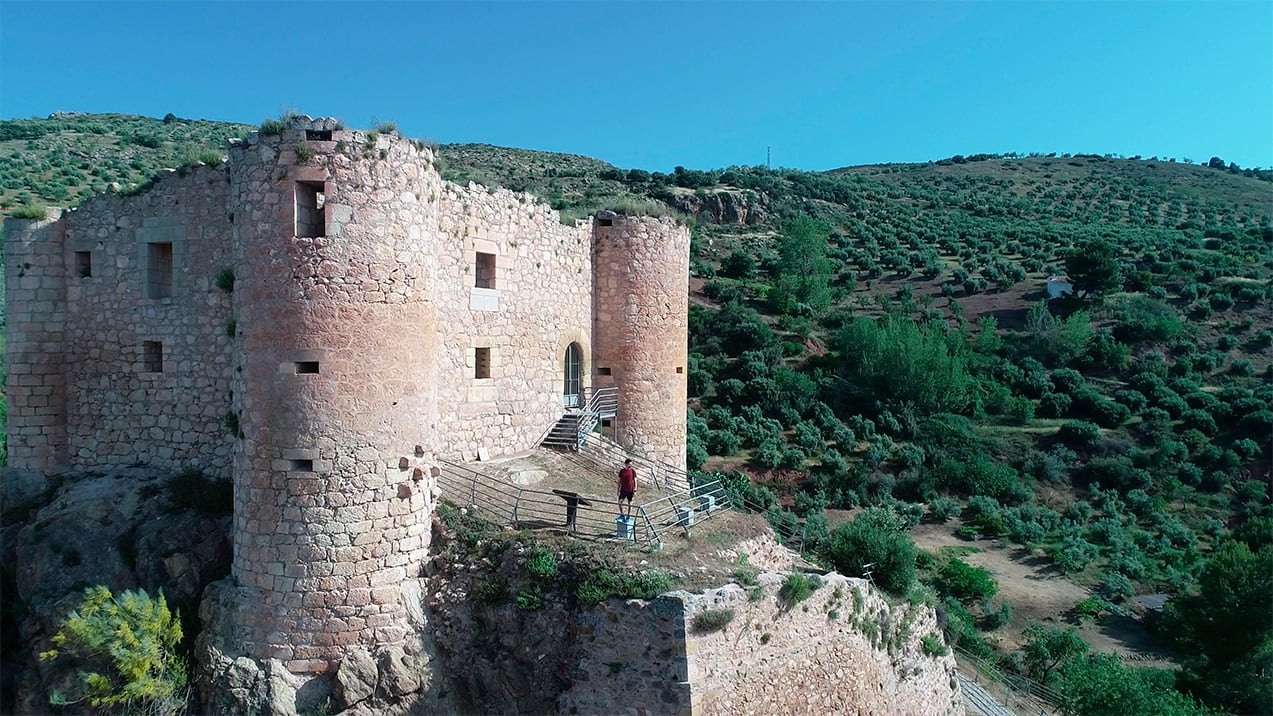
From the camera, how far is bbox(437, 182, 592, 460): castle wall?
480 inches

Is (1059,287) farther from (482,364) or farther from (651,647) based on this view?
(651,647)

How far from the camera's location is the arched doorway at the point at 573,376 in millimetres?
15023

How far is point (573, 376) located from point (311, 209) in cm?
670

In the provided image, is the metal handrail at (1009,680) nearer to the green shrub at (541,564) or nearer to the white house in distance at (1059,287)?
the green shrub at (541,564)

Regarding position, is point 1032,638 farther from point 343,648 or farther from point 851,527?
point 343,648

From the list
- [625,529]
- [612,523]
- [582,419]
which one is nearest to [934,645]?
[612,523]

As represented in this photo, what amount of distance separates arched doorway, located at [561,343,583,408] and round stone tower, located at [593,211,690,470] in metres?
0.44

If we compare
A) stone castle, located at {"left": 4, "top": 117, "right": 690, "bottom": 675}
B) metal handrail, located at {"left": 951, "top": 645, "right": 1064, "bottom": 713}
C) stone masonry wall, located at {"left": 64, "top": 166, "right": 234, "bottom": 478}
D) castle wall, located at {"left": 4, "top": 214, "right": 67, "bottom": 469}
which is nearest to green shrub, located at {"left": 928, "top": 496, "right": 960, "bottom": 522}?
metal handrail, located at {"left": 951, "top": 645, "right": 1064, "bottom": 713}

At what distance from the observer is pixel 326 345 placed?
9.19 metres

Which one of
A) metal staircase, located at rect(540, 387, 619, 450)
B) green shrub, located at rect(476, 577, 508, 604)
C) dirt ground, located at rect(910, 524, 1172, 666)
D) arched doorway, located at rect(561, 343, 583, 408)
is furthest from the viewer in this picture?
dirt ground, located at rect(910, 524, 1172, 666)

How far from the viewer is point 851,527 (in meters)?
14.9

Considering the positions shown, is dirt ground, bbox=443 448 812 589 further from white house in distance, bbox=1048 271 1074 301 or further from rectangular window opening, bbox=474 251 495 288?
white house in distance, bbox=1048 271 1074 301

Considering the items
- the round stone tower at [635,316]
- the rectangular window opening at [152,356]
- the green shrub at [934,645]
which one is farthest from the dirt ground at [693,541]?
the rectangular window opening at [152,356]

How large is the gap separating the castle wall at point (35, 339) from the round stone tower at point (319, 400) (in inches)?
193
